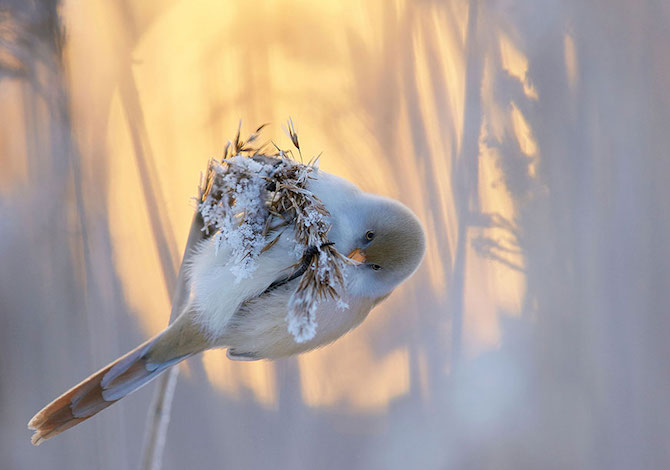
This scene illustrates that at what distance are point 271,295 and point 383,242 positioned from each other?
132mm

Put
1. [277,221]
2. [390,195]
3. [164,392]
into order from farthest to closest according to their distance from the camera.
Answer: [390,195] → [164,392] → [277,221]

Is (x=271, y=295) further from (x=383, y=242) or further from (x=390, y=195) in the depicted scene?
(x=390, y=195)

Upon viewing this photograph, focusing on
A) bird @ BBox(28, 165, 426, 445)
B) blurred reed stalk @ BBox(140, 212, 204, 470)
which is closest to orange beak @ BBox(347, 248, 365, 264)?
bird @ BBox(28, 165, 426, 445)

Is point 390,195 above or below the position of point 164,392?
above

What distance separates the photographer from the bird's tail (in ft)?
1.87

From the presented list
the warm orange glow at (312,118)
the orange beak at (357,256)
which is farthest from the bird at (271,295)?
the warm orange glow at (312,118)

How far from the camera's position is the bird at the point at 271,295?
0.54 metres

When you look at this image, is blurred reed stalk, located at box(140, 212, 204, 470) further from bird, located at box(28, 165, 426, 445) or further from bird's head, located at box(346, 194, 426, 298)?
bird's head, located at box(346, 194, 426, 298)

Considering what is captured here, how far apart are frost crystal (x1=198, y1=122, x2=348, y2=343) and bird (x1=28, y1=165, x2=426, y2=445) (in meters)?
0.02

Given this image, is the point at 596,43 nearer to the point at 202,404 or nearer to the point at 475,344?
the point at 475,344

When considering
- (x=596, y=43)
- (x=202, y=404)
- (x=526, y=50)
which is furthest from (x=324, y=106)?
(x=202, y=404)

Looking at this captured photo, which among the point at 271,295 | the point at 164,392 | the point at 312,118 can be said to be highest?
the point at 312,118

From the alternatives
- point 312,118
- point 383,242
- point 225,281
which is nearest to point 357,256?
point 383,242

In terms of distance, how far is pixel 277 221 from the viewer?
0.52 meters
